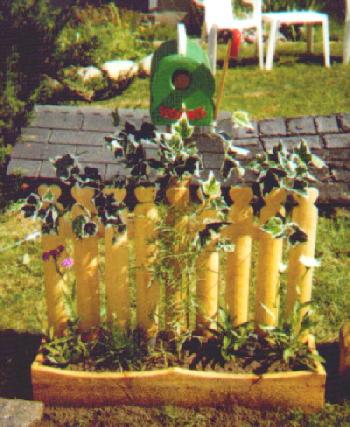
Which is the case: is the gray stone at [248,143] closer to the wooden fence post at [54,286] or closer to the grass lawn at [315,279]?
the grass lawn at [315,279]

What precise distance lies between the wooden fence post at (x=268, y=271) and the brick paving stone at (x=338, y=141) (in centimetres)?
194

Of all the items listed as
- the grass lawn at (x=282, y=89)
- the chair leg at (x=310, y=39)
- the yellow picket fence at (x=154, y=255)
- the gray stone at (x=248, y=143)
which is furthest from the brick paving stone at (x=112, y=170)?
the chair leg at (x=310, y=39)

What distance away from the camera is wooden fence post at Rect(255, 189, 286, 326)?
9.39 feet

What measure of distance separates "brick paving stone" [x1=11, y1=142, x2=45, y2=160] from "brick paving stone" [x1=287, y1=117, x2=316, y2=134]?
5.72 ft

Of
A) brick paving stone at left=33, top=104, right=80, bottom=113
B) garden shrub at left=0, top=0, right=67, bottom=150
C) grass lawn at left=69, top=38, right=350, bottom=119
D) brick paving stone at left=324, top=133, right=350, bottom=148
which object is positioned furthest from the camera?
grass lawn at left=69, top=38, right=350, bottom=119

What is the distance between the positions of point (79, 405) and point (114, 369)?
225 millimetres

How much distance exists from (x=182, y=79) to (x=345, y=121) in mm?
1618

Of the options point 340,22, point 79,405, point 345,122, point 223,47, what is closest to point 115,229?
point 79,405

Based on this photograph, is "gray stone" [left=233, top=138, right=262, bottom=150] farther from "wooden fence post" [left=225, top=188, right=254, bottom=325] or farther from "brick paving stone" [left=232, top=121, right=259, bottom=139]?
"wooden fence post" [left=225, top=188, right=254, bottom=325]

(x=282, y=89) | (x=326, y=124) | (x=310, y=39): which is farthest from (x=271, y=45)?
(x=326, y=124)

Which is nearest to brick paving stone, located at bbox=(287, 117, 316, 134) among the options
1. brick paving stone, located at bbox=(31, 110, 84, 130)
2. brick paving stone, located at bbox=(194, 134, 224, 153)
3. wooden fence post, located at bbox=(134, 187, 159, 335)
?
brick paving stone, located at bbox=(194, 134, 224, 153)

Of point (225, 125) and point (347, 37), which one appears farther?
point (347, 37)

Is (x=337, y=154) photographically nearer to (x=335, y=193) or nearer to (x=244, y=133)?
(x=335, y=193)

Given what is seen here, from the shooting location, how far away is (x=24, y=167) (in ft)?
15.7
